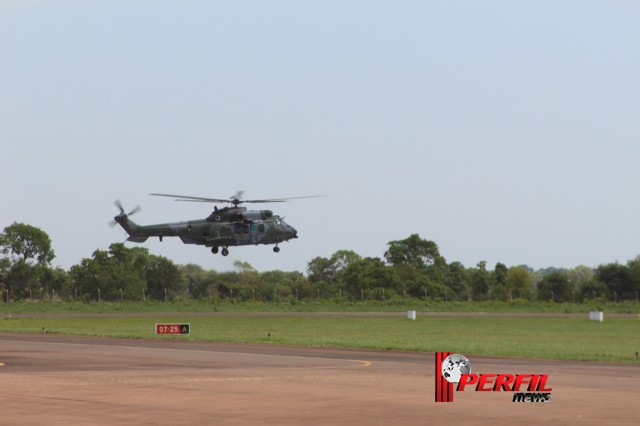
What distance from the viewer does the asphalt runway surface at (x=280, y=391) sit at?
25938 millimetres

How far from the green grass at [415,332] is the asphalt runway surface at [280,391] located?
22.1 feet

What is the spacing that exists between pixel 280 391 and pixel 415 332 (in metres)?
46.4

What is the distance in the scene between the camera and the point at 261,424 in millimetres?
24688

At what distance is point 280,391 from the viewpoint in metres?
32.2

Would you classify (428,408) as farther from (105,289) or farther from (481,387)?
(105,289)

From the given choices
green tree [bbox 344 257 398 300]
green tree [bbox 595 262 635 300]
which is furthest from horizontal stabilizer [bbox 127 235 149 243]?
green tree [bbox 595 262 635 300]

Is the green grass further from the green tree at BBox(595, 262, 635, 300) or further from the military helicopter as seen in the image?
the green tree at BBox(595, 262, 635, 300)

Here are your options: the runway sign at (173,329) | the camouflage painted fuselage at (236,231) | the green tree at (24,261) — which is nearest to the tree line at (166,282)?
the green tree at (24,261)

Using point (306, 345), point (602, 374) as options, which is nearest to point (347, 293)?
point (306, 345)

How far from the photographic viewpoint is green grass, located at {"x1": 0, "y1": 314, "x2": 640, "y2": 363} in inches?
2170

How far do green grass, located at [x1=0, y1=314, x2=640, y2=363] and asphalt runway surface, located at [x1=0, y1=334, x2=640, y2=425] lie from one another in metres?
6.73

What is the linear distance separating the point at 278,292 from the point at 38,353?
14748 centimetres

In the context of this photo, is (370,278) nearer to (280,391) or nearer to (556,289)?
(556,289)

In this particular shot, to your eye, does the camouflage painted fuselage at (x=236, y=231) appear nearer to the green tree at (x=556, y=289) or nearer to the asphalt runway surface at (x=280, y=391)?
the asphalt runway surface at (x=280, y=391)
